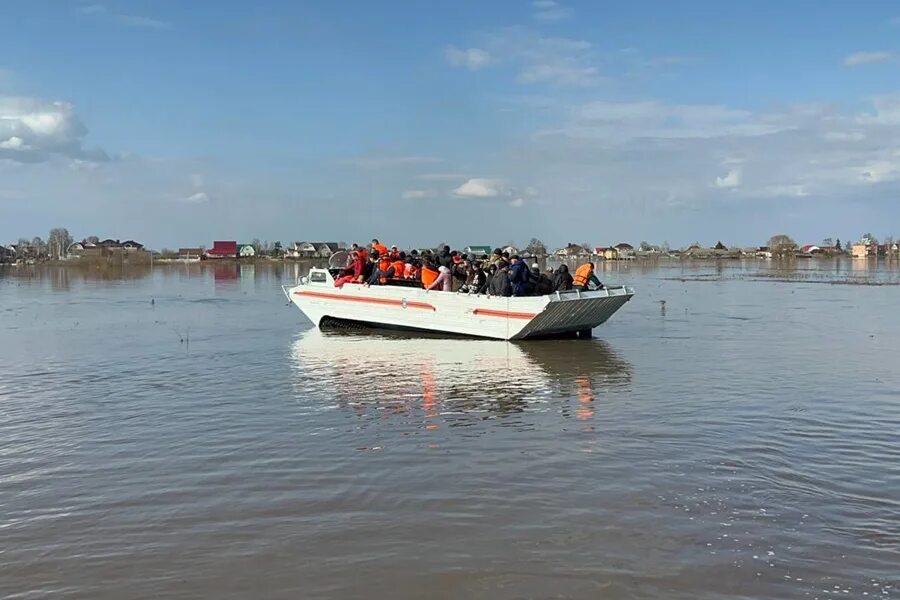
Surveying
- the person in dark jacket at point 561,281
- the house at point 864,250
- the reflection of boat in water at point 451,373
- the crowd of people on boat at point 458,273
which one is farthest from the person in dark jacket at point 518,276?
the house at point 864,250

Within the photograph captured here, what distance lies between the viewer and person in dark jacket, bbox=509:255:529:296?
1864 cm

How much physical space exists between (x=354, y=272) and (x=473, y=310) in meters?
4.42

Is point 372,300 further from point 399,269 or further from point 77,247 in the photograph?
point 77,247

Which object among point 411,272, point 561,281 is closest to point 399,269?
point 411,272

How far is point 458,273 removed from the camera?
20609 mm

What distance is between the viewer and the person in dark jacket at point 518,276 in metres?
18.6

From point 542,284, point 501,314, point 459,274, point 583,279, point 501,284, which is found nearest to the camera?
point 501,314

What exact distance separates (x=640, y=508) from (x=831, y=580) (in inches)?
66.0

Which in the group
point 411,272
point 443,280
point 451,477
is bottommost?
point 451,477

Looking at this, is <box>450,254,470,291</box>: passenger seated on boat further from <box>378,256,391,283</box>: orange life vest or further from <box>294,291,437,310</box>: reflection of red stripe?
<box>378,256,391,283</box>: orange life vest

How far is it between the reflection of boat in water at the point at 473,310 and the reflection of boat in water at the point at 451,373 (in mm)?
378

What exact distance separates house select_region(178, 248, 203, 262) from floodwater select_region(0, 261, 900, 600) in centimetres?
14912

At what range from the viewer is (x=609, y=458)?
321 inches

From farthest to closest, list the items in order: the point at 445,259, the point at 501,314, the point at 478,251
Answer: the point at 478,251, the point at 445,259, the point at 501,314
